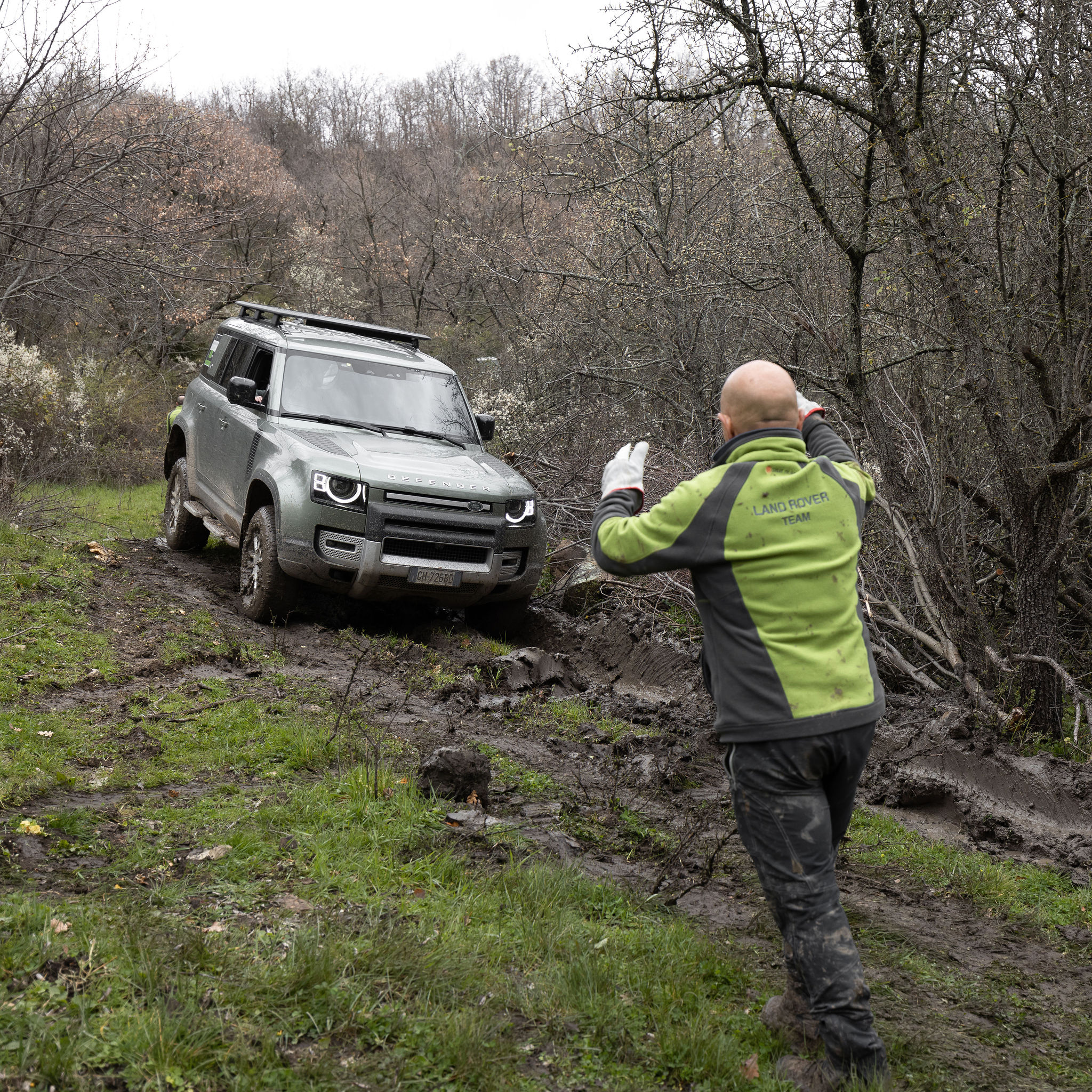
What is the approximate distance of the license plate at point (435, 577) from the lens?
296 inches

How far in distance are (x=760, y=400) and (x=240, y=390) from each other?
6.04m

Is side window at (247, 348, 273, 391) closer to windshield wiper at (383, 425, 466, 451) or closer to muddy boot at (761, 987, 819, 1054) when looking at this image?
windshield wiper at (383, 425, 466, 451)

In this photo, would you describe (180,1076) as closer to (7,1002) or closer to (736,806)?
(7,1002)

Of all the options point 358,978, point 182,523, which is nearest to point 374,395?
point 182,523

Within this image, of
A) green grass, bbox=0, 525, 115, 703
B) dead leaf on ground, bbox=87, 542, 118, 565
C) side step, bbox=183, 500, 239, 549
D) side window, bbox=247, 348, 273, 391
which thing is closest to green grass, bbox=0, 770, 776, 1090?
green grass, bbox=0, 525, 115, 703

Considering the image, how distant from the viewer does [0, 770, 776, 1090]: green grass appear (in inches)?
99.3

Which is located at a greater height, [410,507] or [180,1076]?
[410,507]

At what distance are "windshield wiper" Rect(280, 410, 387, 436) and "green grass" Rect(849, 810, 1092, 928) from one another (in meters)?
5.07

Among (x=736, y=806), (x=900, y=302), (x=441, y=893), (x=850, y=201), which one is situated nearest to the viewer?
(x=736, y=806)

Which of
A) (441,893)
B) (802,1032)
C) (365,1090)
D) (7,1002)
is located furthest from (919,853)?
(7,1002)

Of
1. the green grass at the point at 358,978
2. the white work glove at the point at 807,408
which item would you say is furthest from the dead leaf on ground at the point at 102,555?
the white work glove at the point at 807,408

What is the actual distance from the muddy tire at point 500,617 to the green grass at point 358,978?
173 inches

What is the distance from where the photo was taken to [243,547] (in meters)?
8.08

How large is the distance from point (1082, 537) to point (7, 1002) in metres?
7.04
